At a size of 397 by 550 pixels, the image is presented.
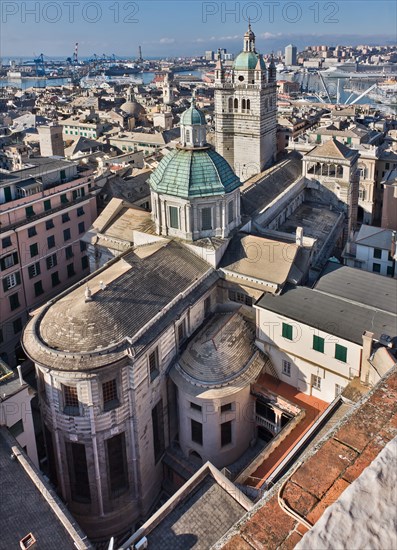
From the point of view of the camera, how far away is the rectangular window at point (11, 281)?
173 feet

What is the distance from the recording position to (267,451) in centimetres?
3578

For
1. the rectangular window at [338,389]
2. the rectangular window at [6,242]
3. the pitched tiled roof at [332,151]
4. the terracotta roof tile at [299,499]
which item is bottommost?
the rectangular window at [338,389]

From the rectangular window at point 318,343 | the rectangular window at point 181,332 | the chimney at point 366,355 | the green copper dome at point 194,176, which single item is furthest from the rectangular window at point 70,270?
the chimney at point 366,355

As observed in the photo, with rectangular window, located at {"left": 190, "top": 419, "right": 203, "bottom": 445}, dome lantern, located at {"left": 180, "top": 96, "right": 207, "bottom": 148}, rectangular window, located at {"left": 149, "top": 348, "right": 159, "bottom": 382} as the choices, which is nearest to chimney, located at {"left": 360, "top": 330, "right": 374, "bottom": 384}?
rectangular window, located at {"left": 190, "top": 419, "right": 203, "bottom": 445}

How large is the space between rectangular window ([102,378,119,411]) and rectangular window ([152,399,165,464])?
179 inches

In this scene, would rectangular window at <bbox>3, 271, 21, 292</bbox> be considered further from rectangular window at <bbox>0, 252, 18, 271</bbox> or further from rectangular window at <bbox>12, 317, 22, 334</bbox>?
rectangular window at <bbox>12, 317, 22, 334</bbox>

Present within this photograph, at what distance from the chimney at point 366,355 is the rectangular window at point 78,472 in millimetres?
21242

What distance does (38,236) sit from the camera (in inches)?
2207

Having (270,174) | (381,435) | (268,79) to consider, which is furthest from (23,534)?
(268,79)

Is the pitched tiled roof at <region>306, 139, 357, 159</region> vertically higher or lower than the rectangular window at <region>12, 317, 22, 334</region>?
higher

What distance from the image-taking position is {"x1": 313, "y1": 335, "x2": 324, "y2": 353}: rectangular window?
127 feet

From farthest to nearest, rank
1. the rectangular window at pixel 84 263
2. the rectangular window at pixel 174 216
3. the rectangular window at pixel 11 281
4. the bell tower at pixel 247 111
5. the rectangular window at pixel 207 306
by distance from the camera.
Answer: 1. the bell tower at pixel 247 111
2. the rectangular window at pixel 84 263
3. the rectangular window at pixel 11 281
4. the rectangular window at pixel 174 216
5. the rectangular window at pixel 207 306

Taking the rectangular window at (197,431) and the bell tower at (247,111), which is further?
the bell tower at (247,111)

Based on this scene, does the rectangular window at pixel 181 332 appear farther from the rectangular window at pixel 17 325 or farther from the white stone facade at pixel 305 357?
the rectangular window at pixel 17 325
